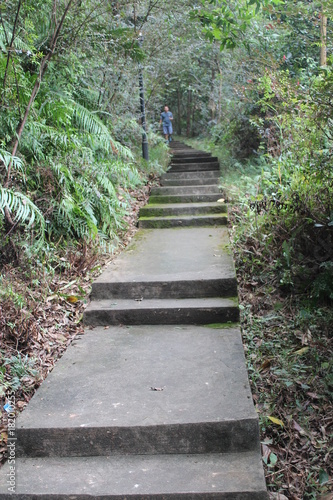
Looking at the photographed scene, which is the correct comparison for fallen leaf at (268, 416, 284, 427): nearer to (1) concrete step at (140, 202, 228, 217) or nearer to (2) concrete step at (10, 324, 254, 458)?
(2) concrete step at (10, 324, 254, 458)

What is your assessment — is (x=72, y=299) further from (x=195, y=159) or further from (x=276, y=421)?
(x=195, y=159)

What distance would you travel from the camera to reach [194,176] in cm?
908

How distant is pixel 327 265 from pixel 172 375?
1529mm

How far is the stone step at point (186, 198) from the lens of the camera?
7.36m

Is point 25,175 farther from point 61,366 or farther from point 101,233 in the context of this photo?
point 61,366

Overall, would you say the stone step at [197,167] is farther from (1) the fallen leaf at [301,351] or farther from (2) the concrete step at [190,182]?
(1) the fallen leaf at [301,351]

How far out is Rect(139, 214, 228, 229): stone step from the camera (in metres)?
6.43

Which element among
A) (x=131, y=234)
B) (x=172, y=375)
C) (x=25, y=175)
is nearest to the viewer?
(x=172, y=375)

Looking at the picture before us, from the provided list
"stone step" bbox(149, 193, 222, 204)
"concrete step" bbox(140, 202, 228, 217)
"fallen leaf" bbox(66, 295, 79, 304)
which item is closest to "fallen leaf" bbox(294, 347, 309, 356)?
"fallen leaf" bbox(66, 295, 79, 304)

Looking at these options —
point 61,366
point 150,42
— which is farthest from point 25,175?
point 150,42

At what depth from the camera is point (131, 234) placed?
6262 millimetres

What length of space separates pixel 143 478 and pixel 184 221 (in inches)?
179

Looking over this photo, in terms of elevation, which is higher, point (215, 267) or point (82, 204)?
point (82, 204)

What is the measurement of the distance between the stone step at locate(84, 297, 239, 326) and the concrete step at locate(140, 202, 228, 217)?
9.79 feet
